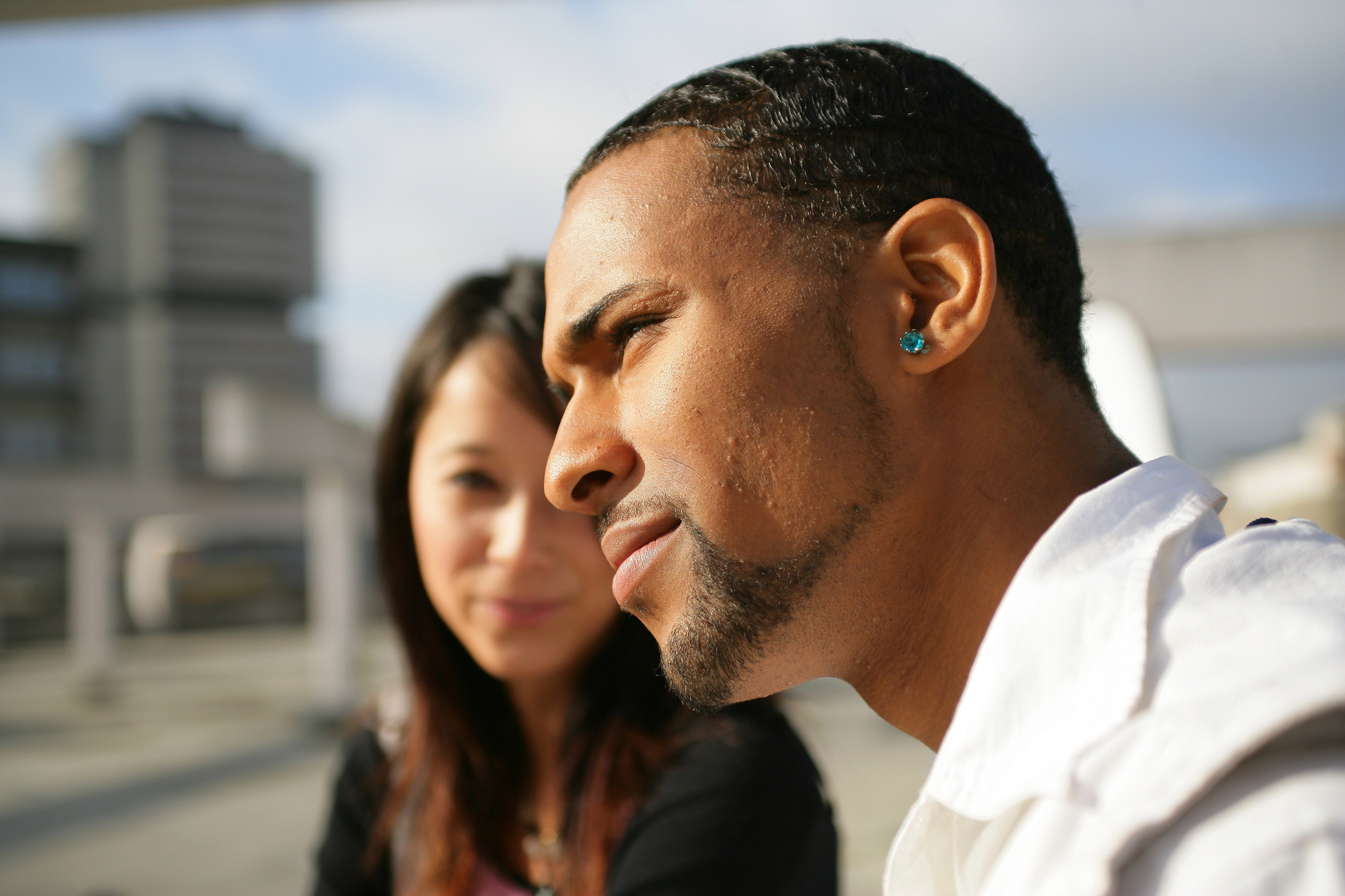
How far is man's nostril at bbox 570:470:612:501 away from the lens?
1287 mm

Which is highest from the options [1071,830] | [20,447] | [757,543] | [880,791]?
[757,543]

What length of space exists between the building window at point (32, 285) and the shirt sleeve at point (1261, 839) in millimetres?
53874

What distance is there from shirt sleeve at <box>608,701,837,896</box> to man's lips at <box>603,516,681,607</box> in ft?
2.54

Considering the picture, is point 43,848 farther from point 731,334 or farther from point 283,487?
point 283,487

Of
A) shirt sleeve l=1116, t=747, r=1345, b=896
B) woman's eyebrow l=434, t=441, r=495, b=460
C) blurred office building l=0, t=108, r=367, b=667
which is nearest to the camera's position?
shirt sleeve l=1116, t=747, r=1345, b=896

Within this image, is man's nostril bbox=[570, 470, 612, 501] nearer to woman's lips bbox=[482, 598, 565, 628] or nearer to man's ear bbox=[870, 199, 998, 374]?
man's ear bbox=[870, 199, 998, 374]

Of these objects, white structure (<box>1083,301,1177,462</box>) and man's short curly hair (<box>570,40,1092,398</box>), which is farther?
white structure (<box>1083,301,1177,462</box>)

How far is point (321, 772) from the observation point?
813cm

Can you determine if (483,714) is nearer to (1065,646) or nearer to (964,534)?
(964,534)

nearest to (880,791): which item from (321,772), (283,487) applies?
(321,772)

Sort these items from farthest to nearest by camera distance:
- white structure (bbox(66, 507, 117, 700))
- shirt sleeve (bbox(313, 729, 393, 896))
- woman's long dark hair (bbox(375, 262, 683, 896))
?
white structure (bbox(66, 507, 117, 700))
shirt sleeve (bbox(313, 729, 393, 896))
woman's long dark hair (bbox(375, 262, 683, 896))

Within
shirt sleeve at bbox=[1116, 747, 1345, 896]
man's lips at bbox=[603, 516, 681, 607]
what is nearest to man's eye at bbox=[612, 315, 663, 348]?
man's lips at bbox=[603, 516, 681, 607]

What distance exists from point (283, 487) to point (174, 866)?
10826 millimetres

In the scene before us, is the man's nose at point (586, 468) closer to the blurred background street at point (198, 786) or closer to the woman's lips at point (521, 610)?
the woman's lips at point (521, 610)
